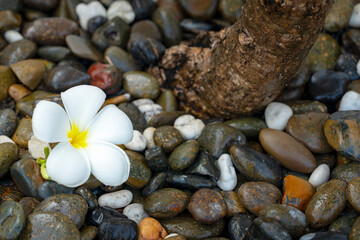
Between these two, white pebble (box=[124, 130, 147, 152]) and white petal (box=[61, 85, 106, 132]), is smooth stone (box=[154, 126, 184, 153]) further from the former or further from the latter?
white petal (box=[61, 85, 106, 132])

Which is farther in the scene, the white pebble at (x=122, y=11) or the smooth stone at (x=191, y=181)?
the white pebble at (x=122, y=11)

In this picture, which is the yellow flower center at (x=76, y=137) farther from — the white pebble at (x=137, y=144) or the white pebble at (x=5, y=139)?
the white pebble at (x=5, y=139)

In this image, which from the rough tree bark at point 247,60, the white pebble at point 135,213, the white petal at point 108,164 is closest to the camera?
the white petal at point 108,164

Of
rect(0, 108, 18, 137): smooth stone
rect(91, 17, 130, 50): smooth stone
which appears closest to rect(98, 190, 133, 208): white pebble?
rect(0, 108, 18, 137): smooth stone

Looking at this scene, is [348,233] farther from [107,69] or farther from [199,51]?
[107,69]

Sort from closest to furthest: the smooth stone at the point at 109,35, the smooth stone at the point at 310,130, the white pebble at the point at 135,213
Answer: the white pebble at the point at 135,213 → the smooth stone at the point at 310,130 → the smooth stone at the point at 109,35

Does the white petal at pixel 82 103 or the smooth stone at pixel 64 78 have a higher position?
the white petal at pixel 82 103

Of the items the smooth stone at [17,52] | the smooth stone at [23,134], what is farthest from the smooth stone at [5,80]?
the smooth stone at [23,134]
